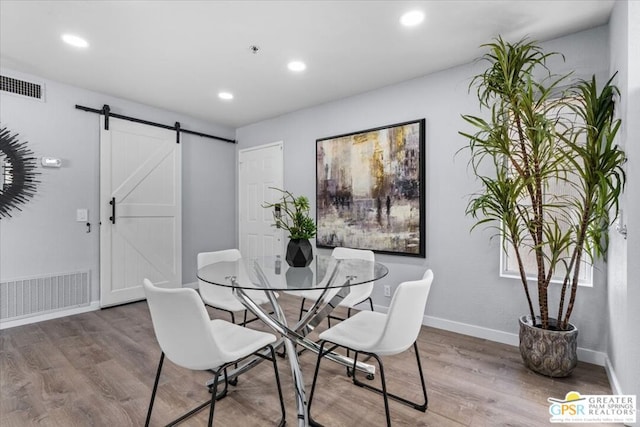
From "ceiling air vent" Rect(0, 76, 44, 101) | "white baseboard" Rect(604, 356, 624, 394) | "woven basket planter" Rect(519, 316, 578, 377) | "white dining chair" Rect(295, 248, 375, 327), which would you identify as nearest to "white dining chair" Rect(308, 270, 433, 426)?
"white dining chair" Rect(295, 248, 375, 327)

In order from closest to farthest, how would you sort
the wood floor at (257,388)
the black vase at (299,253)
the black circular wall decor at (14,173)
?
the wood floor at (257,388) → the black vase at (299,253) → the black circular wall decor at (14,173)

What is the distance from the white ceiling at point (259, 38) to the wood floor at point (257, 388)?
256 cm

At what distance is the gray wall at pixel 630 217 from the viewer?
1.70 metres

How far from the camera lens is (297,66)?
309 cm

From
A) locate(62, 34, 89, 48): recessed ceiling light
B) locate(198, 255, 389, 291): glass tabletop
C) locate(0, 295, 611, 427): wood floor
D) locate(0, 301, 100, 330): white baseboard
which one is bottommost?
locate(0, 295, 611, 427): wood floor

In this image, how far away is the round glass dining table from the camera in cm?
173

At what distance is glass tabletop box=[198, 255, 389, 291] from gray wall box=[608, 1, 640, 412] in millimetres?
1298

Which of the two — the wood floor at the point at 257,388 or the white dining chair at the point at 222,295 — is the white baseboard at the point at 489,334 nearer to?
the wood floor at the point at 257,388

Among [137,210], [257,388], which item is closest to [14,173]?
[137,210]

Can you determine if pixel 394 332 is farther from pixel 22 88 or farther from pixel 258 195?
pixel 22 88

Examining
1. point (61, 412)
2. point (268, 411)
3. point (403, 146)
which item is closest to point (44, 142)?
point (61, 412)

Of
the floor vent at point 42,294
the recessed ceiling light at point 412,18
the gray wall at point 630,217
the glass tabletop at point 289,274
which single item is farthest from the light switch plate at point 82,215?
the gray wall at point 630,217

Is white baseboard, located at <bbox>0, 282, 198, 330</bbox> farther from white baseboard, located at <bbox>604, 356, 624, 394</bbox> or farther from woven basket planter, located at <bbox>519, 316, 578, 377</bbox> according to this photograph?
white baseboard, located at <bbox>604, 356, 624, 394</bbox>

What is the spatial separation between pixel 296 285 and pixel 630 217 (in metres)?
1.85
